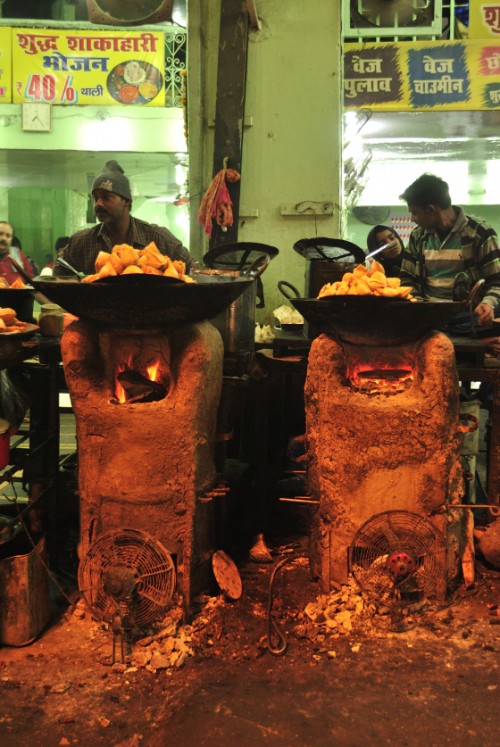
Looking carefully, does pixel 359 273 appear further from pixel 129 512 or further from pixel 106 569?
pixel 106 569

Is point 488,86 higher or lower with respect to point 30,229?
higher

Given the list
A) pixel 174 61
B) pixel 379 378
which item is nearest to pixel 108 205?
pixel 379 378

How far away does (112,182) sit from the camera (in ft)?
17.7

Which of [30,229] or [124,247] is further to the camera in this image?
[30,229]

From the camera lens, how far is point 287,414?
21.6 ft

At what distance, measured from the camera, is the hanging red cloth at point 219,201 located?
20.8ft

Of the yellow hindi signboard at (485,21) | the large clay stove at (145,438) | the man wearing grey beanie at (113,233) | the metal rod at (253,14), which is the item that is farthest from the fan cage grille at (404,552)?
the yellow hindi signboard at (485,21)

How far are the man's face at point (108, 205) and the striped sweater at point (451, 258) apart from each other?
237 cm

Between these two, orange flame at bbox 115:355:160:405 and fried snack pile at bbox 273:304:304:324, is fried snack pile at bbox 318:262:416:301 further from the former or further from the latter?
A: fried snack pile at bbox 273:304:304:324

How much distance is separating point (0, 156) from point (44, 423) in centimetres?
830

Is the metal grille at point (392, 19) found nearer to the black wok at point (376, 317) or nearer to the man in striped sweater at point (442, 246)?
the man in striped sweater at point (442, 246)

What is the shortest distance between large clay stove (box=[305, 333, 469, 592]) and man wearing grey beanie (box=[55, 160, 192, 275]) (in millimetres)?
1883

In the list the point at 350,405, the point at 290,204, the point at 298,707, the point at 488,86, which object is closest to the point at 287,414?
the point at 290,204

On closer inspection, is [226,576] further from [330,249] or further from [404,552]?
[330,249]
